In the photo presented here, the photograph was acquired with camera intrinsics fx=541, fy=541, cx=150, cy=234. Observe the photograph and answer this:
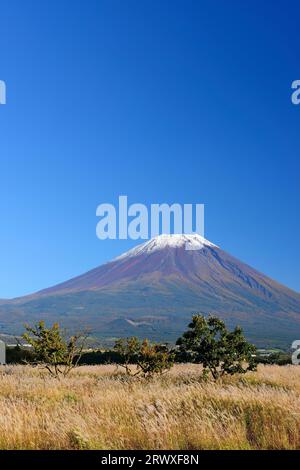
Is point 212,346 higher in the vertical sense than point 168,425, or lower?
higher

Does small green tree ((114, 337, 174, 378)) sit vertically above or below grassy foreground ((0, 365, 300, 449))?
below

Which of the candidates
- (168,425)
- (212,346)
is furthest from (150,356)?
(168,425)

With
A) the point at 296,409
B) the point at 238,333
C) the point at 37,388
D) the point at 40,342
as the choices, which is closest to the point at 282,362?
the point at 238,333

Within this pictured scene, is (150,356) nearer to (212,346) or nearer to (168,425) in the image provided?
(212,346)

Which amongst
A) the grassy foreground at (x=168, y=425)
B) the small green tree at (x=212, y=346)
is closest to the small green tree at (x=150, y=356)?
the small green tree at (x=212, y=346)

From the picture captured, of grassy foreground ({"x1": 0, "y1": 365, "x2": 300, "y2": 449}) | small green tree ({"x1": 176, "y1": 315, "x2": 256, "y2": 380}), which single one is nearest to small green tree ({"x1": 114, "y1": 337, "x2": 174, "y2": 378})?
small green tree ({"x1": 176, "y1": 315, "x2": 256, "y2": 380})

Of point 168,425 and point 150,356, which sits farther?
point 150,356

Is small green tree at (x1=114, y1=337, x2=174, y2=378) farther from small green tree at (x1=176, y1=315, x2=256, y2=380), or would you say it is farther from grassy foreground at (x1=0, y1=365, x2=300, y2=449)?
grassy foreground at (x1=0, y1=365, x2=300, y2=449)

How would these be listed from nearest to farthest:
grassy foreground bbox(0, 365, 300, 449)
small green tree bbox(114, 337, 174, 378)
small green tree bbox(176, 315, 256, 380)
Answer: grassy foreground bbox(0, 365, 300, 449) → small green tree bbox(176, 315, 256, 380) → small green tree bbox(114, 337, 174, 378)

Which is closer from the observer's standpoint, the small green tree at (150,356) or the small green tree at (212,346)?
the small green tree at (212,346)

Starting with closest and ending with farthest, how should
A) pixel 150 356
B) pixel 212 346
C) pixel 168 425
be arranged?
1. pixel 168 425
2. pixel 212 346
3. pixel 150 356

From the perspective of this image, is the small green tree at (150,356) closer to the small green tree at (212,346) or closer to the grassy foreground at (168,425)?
the small green tree at (212,346)
